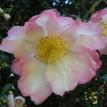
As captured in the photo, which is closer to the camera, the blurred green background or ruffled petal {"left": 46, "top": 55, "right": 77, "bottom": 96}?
ruffled petal {"left": 46, "top": 55, "right": 77, "bottom": 96}

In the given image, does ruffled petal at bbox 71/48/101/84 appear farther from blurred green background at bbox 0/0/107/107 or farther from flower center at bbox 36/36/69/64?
blurred green background at bbox 0/0/107/107

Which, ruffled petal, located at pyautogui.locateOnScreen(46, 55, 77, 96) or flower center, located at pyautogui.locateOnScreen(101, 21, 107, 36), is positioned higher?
flower center, located at pyautogui.locateOnScreen(101, 21, 107, 36)

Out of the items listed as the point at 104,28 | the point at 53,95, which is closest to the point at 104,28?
the point at 104,28

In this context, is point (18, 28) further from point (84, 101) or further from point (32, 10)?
point (32, 10)

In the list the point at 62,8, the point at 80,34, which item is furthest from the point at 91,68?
the point at 62,8

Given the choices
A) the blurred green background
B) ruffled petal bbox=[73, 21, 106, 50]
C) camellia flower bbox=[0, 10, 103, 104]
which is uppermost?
ruffled petal bbox=[73, 21, 106, 50]

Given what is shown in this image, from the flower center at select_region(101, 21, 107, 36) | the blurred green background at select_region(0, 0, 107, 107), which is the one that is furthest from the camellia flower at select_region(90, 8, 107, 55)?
the blurred green background at select_region(0, 0, 107, 107)

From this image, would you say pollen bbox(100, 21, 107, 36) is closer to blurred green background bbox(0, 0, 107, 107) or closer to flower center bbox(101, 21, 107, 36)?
flower center bbox(101, 21, 107, 36)

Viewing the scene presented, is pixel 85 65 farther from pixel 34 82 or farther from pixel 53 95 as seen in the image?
pixel 53 95
